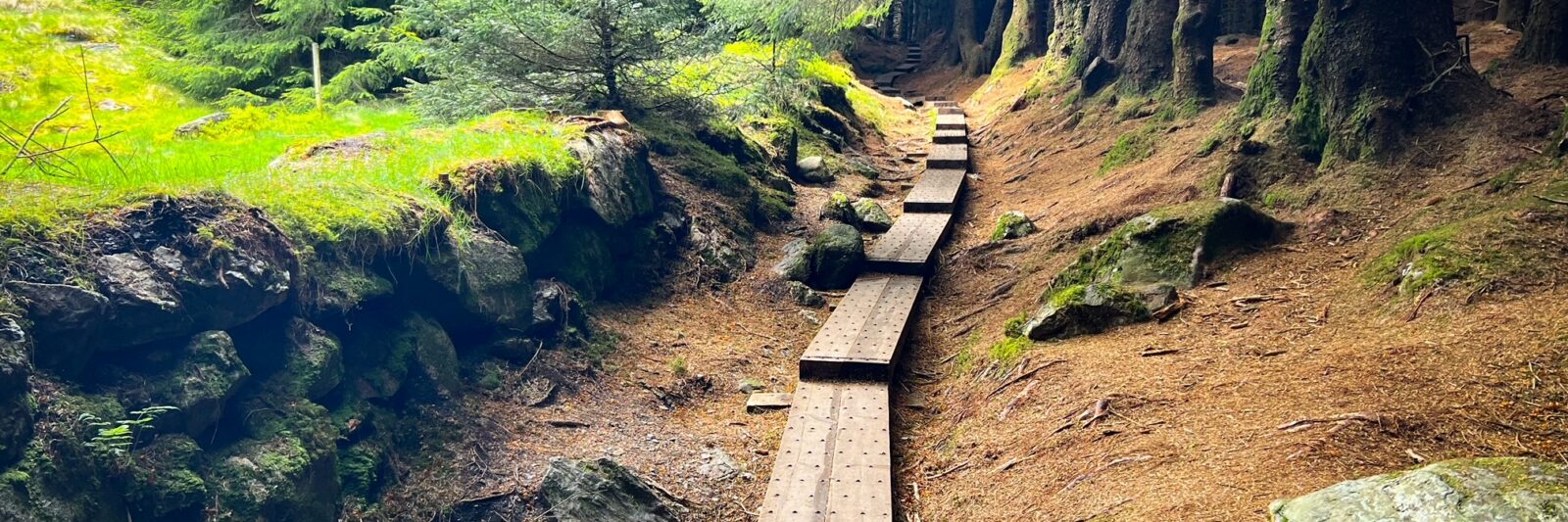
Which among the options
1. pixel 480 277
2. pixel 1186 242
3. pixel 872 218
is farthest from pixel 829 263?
pixel 480 277

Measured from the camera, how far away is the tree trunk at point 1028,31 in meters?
23.1

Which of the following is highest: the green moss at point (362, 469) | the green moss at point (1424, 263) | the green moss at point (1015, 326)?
the green moss at point (1424, 263)

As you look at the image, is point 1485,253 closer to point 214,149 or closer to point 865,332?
point 865,332

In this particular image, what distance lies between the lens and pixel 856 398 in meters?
7.16

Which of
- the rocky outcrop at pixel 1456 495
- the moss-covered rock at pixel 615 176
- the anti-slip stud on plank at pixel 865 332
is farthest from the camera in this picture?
the moss-covered rock at pixel 615 176

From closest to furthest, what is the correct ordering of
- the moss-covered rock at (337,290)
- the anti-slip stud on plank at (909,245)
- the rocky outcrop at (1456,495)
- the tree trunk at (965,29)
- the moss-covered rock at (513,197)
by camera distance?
the rocky outcrop at (1456,495) < the moss-covered rock at (337,290) < the moss-covered rock at (513,197) < the anti-slip stud on plank at (909,245) < the tree trunk at (965,29)

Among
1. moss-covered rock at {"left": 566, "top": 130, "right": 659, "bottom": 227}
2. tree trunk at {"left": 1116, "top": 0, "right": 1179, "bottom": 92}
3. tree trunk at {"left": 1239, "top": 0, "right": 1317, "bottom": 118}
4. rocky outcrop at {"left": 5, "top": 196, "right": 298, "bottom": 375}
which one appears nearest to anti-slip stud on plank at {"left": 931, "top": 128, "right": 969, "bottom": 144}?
tree trunk at {"left": 1116, "top": 0, "right": 1179, "bottom": 92}

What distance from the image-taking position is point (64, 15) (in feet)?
43.9

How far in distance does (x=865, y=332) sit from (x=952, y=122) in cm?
1151

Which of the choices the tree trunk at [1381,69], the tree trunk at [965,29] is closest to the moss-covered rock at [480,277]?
the tree trunk at [1381,69]

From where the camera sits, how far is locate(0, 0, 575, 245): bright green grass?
5.60 m

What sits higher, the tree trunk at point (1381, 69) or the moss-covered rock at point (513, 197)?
the tree trunk at point (1381, 69)

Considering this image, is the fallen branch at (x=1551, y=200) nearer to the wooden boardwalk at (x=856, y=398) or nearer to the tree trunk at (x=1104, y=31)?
the wooden boardwalk at (x=856, y=398)

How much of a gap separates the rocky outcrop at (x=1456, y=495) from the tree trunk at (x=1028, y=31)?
2042 cm
